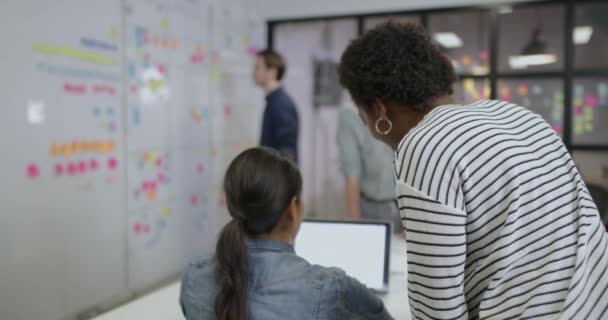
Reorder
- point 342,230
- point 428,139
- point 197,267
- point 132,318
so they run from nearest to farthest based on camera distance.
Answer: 1. point 428,139
2. point 197,267
3. point 132,318
4. point 342,230

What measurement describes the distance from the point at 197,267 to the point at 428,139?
0.53 meters

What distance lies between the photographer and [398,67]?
1.03m

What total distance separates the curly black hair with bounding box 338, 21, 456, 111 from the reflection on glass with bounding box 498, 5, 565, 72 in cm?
312

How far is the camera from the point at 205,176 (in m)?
3.80

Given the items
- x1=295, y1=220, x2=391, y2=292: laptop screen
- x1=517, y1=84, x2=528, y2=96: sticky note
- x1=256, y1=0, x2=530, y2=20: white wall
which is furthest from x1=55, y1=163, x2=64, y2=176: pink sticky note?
x1=517, y1=84, x2=528, y2=96: sticky note

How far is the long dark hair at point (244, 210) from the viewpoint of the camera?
0.96 meters

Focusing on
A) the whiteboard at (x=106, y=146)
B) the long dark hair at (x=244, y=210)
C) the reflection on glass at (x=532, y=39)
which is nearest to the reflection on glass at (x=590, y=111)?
the reflection on glass at (x=532, y=39)

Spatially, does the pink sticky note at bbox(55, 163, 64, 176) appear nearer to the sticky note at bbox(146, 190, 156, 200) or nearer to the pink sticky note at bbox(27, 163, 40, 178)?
the pink sticky note at bbox(27, 163, 40, 178)

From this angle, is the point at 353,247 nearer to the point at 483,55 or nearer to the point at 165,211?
the point at 165,211

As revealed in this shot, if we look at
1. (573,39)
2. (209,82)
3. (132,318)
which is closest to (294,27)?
(209,82)

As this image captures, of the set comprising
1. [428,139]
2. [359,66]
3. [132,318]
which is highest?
[359,66]

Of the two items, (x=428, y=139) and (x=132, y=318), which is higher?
(x=428, y=139)

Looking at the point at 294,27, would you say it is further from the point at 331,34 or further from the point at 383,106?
the point at 383,106

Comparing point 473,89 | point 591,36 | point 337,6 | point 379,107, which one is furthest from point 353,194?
point 591,36
